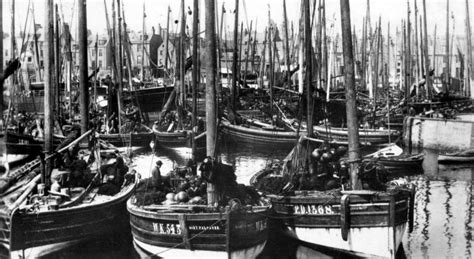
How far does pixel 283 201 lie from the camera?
53.0 ft

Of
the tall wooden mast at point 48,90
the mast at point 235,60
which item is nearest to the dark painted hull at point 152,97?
the mast at point 235,60

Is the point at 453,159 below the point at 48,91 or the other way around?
below

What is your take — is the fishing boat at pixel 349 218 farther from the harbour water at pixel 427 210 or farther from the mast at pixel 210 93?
the mast at pixel 210 93

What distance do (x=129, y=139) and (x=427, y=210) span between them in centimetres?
2169

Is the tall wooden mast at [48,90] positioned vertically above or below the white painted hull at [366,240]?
above

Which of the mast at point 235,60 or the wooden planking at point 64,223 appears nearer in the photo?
the wooden planking at point 64,223

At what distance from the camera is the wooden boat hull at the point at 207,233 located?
13242 mm

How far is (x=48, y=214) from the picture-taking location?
47.0 feet

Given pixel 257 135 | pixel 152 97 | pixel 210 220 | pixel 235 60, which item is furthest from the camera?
pixel 152 97

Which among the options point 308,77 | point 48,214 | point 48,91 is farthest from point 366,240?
point 48,91

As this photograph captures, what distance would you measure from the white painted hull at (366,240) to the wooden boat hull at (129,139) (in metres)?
22.3

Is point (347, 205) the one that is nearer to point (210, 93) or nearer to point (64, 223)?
point (210, 93)

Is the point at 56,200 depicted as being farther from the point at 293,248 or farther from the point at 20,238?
the point at 293,248

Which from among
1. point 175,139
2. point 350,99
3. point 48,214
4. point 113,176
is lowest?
point 48,214
